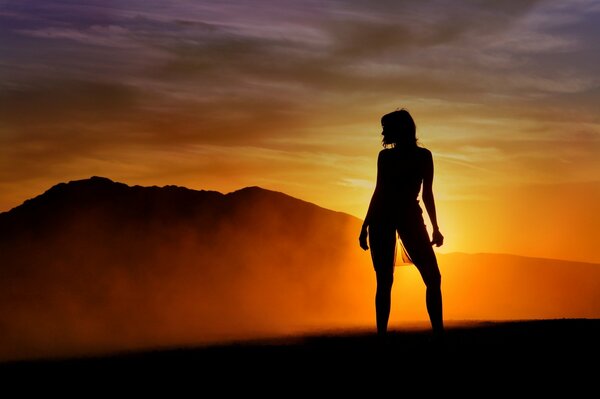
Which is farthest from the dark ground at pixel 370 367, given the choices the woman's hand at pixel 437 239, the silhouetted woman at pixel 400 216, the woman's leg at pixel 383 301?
the woman's hand at pixel 437 239

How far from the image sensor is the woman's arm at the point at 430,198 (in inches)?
530

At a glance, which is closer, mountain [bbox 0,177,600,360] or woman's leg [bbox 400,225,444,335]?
woman's leg [bbox 400,225,444,335]

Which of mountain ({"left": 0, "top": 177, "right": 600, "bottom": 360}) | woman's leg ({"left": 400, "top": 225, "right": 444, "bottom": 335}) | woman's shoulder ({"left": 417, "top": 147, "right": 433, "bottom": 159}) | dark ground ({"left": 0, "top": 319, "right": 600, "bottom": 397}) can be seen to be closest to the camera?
dark ground ({"left": 0, "top": 319, "right": 600, "bottom": 397})

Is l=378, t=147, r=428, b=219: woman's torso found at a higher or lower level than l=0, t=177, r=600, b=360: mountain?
lower

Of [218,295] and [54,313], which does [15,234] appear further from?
[218,295]

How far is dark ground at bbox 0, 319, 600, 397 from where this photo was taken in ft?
35.2

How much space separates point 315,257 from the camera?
2977 inches

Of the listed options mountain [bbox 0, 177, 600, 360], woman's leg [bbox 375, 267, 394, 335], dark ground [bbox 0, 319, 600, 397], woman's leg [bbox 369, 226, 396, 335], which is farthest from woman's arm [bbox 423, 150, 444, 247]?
mountain [bbox 0, 177, 600, 360]

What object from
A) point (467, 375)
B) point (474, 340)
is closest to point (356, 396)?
point (467, 375)

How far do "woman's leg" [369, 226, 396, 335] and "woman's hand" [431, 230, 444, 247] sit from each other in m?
0.59

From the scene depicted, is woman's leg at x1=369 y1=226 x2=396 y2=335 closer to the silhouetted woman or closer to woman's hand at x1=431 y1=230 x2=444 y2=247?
the silhouetted woman

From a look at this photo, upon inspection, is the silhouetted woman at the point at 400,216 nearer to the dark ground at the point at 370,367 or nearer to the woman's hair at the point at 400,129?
the woman's hair at the point at 400,129

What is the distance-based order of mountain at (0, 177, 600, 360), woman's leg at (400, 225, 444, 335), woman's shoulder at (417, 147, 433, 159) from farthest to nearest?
mountain at (0, 177, 600, 360)
woman's shoulder at (417, 147, 433, 159)
woman's leg at (400, 225, 444, 335)

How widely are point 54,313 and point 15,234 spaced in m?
14.2
